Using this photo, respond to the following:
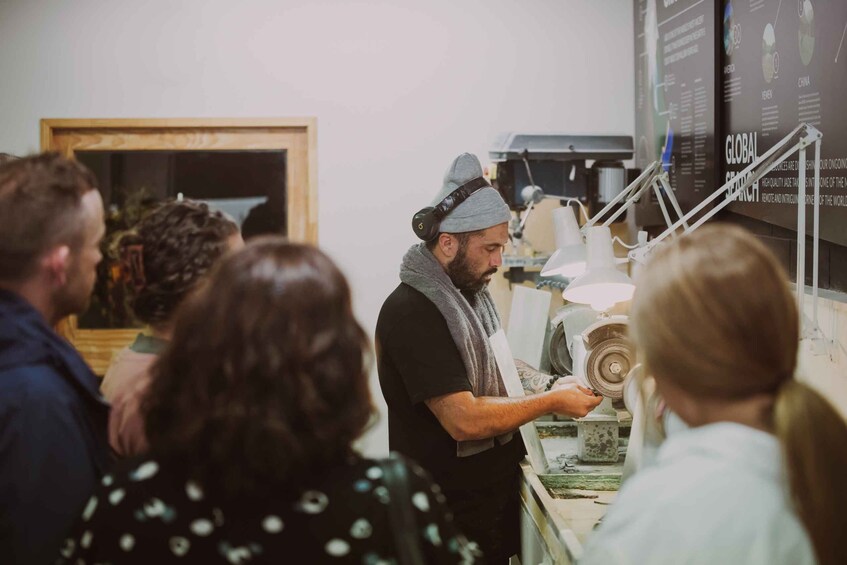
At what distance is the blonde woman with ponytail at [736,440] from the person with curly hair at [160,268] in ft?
2.75

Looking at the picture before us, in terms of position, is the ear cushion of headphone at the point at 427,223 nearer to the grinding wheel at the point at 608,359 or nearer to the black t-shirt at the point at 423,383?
the black t-shirt at the point at 423,383

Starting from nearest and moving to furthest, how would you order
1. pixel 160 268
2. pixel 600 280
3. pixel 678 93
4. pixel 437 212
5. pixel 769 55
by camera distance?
pixel 160 268
pixel 600 280
pixel 437 212
pixel 769 55
pixel 678 93

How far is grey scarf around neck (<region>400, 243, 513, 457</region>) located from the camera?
245 cm

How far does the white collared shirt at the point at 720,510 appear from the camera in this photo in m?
1.02

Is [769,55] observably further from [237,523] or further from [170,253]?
[237,523]

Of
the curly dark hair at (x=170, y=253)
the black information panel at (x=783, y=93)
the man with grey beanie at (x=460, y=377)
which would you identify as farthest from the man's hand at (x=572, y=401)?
the curly dark hair at (x=170, y=253)

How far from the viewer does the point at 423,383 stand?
2340 mm

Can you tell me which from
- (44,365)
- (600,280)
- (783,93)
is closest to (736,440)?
(44,365)

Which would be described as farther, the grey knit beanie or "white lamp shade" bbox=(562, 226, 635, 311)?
the grey knit beanie

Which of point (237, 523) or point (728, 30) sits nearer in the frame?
point (237, 523)

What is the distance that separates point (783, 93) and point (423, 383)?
4.38 feet

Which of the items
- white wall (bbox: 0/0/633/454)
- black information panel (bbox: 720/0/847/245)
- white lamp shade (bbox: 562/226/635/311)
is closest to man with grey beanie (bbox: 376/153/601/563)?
white lamp shade (bbox: 562/226/635/311)

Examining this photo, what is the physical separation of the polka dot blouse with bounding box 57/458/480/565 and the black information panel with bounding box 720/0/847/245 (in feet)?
5.49

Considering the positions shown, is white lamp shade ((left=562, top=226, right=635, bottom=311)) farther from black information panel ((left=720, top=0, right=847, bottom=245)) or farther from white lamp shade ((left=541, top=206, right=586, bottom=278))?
black information panel ((left=720, top=0, right=847, bottom=245))
